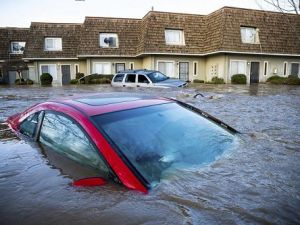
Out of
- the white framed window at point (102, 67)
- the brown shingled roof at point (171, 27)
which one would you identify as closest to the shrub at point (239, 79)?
the brown shingled roof at point (171, 27)

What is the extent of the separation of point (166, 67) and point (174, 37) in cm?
280

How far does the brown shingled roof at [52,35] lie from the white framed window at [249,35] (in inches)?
652

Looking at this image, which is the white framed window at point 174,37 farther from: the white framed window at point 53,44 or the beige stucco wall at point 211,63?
the white framed window at point 53,44

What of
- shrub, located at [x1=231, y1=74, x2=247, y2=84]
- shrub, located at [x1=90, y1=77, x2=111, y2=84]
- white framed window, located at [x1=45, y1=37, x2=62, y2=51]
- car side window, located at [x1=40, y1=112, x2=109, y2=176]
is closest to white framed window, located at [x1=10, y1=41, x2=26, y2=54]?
white framed window, located at [x1=45, y1=37, x2=62, y2=51]

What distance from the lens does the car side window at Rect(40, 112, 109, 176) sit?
115 inches

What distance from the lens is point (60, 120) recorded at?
11.6 ft

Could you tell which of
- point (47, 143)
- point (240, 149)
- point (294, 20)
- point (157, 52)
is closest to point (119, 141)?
point (47, 143)

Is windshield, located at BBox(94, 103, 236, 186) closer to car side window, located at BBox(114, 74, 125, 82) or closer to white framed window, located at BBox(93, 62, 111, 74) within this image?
car side window, located at BBox(114, 74, 125, 82)

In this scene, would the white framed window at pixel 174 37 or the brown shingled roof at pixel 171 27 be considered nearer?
the brown shingled roof at pixel 171 27

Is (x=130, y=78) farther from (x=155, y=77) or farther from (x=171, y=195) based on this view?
(x=171, y=195)

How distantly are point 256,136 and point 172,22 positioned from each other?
25452 mm

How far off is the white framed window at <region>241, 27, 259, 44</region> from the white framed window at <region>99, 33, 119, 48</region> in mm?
11546

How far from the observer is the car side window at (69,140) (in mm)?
2930

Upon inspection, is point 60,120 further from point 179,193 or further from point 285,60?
point 285,60
